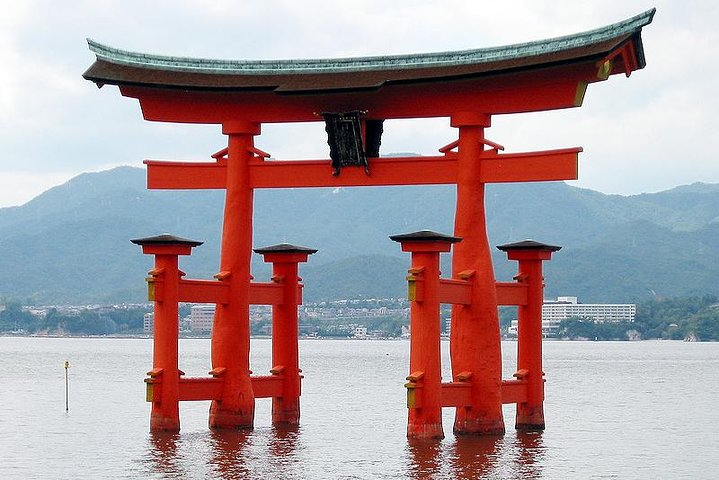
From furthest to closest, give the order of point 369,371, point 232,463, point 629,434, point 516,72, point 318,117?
point 369,371
point 629,434
point 318,117
point 516,72
point 232,463

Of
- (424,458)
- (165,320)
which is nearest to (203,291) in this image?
(165,320)

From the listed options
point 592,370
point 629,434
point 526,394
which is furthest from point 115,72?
point 592,370

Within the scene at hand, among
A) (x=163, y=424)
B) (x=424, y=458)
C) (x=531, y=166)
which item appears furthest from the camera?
(x=163, y=424)

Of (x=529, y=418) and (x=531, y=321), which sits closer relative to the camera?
(x=531, y=321)

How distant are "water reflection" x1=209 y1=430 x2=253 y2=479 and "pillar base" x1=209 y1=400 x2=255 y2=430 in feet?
0.61

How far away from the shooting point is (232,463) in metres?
29.7

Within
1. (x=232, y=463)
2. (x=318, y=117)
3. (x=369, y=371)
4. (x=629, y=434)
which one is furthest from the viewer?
(x=369, y=371)

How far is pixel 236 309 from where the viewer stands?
34156 mm

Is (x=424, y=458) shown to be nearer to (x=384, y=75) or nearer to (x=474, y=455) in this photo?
(x=474, y=455)

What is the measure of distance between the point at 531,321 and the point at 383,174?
4.89 metres

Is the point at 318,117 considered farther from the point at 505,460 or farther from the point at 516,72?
the point at 505,460

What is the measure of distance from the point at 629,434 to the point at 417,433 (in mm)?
12536

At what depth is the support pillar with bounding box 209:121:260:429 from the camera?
34062 mm

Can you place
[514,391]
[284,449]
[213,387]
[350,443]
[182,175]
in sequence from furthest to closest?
[350,443] → [182,175] → [514,391] → [213,387] → [284,449]
